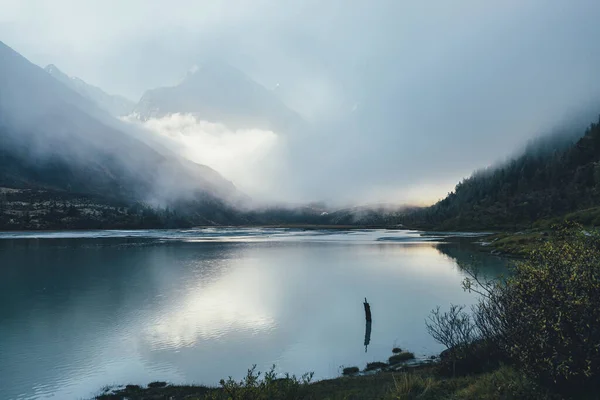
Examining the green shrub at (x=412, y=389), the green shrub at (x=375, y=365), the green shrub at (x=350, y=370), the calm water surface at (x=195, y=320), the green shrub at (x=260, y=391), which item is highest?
the green shrub at (x=260, y=391)

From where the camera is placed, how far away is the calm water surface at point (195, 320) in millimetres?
31797

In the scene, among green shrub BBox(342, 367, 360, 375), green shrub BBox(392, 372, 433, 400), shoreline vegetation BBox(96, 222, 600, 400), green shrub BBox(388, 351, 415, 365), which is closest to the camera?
shoreline vegetation BBox(96, 222, 600, 400)

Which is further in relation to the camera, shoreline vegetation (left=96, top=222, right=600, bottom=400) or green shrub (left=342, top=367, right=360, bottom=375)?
green shrub (left=342, top=367, right=360, bottom=375)

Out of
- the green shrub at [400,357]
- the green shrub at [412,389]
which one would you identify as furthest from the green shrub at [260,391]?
the green shrub at [400,357]

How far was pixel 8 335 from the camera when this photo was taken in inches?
1575

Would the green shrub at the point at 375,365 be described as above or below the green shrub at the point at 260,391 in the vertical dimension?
below

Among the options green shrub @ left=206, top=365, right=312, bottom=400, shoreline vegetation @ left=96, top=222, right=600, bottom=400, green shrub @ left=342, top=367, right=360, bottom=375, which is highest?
shoreline vegetation @ left=96, top=222, right=600, bottom=400

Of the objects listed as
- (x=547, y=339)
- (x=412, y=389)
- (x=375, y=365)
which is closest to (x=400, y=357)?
(x=375, y=365)

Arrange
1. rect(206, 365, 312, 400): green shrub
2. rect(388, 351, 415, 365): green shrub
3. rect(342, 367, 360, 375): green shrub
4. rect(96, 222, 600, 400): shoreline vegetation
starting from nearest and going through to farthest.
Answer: rect(96, 222, 600, 400): shoreline vegetation, rect(206, 365, 312, 400): green shrub, rect(342, 367, 360, 375): green shrub, rect(388, 351, 415, 365): green shrub

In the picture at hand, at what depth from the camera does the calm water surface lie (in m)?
31.8

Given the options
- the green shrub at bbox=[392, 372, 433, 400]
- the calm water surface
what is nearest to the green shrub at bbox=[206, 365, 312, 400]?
the green shrub at bbox=[392, 372, 433, 400]

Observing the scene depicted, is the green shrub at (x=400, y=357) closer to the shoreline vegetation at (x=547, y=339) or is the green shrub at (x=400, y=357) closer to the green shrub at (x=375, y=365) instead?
the green shrub at (x=375, y=365)

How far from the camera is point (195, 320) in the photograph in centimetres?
4762

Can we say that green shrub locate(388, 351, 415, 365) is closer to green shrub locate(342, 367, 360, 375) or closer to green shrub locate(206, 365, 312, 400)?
green shrub locate(342, 367, 360, 375)
